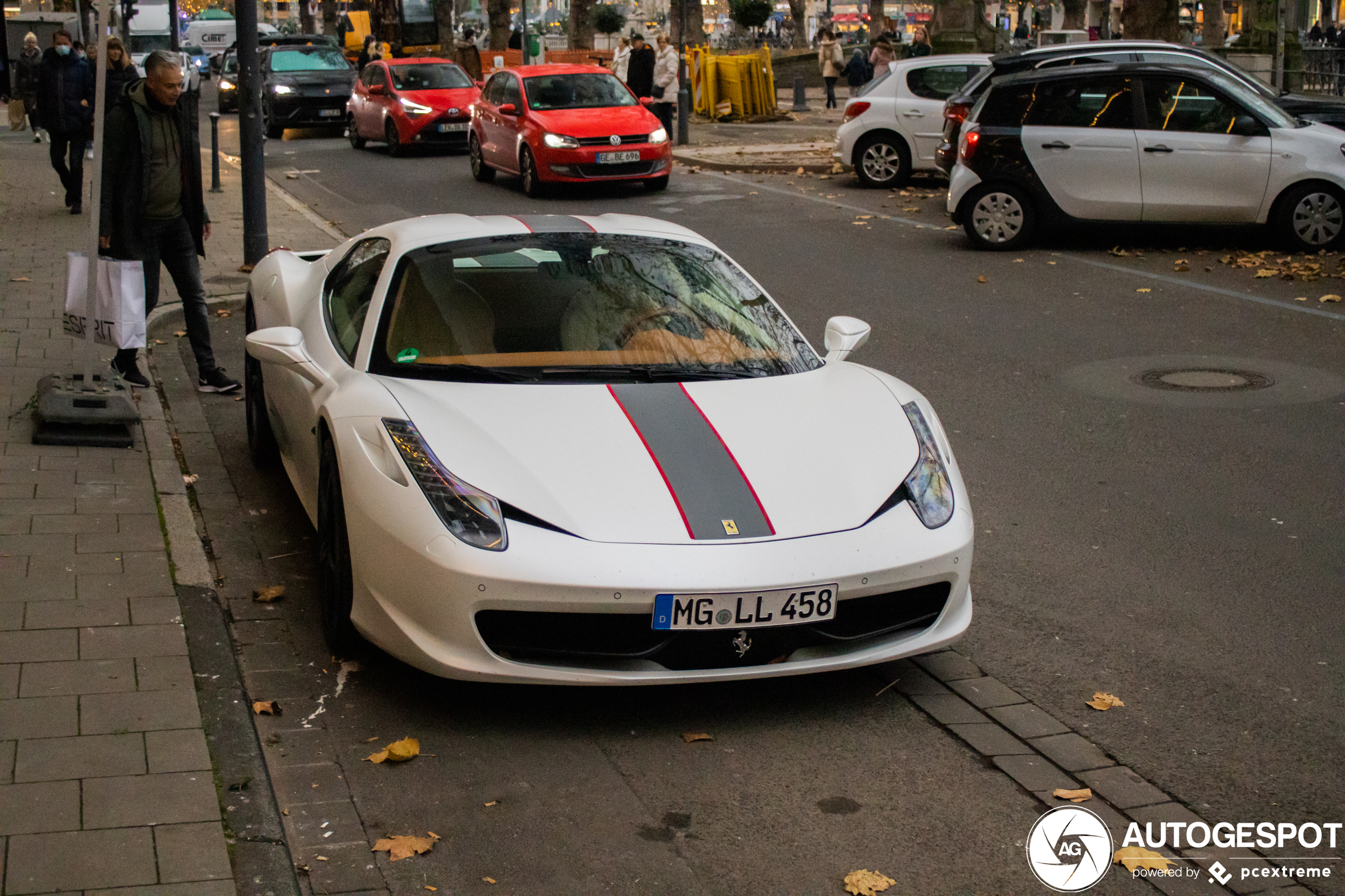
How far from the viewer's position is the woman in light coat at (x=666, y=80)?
2723cm

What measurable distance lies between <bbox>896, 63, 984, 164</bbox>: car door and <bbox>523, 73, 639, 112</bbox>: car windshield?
12.2ft

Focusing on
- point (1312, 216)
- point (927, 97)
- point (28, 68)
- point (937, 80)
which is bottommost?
point (1312, 216)

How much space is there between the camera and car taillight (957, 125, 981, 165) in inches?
569

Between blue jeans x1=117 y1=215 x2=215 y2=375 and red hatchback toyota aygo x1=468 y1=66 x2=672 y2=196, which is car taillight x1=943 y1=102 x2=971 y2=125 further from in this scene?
blue jeans x1=117 y1=215 x2=215 y2=375

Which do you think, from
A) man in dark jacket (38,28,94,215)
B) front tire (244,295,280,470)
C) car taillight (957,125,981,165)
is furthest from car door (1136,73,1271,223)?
man in dark jacket (38,28,94,215)

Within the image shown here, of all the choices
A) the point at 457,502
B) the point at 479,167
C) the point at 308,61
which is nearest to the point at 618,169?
the point at 479,167

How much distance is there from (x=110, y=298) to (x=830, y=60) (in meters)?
29.9

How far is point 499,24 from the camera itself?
51281 mm

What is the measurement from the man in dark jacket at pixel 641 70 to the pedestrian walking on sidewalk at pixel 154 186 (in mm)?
19402

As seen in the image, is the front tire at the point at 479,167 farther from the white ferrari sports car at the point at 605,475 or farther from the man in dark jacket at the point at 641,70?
the white ferrari sports car at the point at 605,475

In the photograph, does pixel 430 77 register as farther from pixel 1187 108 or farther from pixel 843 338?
pixel 843 338

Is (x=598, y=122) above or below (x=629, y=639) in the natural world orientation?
above

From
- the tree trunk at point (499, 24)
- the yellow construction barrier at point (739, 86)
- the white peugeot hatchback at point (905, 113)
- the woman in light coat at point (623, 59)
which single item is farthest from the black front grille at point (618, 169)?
the tree trunk at point (499, 24)

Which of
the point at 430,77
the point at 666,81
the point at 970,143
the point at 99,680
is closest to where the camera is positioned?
the point at 99,680
